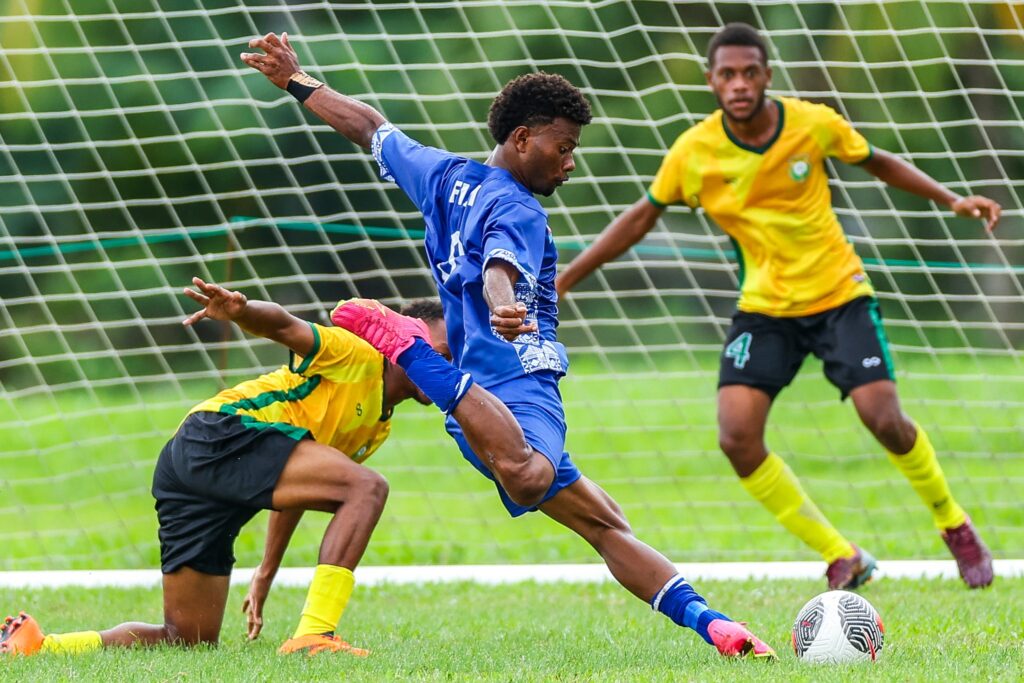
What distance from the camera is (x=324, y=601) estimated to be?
4.54 meters

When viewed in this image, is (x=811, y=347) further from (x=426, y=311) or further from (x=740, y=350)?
(x=426, y=311)

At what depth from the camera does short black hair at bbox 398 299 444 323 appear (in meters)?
4.91

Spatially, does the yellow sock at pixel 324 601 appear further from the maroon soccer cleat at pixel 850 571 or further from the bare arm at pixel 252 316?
the maroon soccer cleat at pixel 850 571

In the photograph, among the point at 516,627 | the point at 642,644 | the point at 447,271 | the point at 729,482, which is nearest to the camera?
the point at 447,271

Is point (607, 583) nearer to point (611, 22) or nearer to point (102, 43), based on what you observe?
point (611, 22)

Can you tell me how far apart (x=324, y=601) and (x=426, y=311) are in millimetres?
1095

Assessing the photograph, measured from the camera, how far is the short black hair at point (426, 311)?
491 cm

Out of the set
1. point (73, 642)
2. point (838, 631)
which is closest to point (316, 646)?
point (73, 642)

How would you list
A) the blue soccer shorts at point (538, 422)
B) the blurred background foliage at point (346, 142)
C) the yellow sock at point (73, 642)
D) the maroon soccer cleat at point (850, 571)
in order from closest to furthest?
the blue soccer shorts at point (538, 422) < the yellow sock at point (73, 642) < the maroon soccer cleat at point (850, 571) < the blurred background foliage at point (346, 142)

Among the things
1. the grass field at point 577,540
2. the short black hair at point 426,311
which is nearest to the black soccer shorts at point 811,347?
the grass field at point 577,540

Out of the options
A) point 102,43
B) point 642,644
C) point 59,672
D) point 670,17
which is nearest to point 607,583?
point 642,644

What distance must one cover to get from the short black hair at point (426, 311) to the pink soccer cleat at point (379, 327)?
603 millimetres

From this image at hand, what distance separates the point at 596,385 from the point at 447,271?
7650 mm

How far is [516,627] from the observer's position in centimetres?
521
